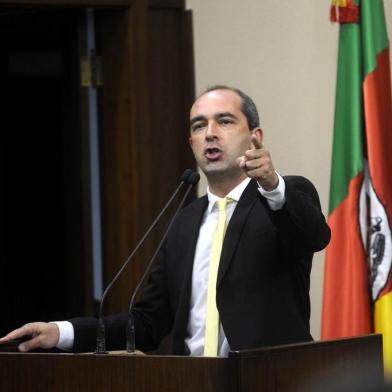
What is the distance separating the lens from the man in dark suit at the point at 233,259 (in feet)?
8.79

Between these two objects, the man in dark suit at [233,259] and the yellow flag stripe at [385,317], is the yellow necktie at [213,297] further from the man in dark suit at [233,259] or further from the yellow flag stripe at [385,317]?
the yellow flag stripe at [385,317]

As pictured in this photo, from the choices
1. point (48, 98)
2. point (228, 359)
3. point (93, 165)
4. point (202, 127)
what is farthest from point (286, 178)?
point (48, 98)

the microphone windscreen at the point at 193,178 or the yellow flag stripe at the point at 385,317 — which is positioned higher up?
the microphone windscreen at the point at 193,178

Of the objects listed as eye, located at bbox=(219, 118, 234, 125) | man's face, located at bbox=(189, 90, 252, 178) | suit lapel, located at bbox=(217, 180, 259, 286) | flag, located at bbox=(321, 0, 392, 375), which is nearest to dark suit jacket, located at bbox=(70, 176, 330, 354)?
suit lapel, located at bbox=(217, 180, 259, 286)

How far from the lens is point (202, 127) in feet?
10.3

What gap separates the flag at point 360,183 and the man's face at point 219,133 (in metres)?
0.82

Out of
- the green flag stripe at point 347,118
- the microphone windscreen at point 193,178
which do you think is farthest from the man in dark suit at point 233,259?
the green flag stripe at point 347,118

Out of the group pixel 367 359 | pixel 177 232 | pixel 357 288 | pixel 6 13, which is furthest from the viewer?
pixel 6 13

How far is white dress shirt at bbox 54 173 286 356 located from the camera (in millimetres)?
2652

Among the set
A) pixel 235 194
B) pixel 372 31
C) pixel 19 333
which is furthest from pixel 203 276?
pixel 372 31

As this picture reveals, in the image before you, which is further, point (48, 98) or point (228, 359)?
point (48, 98)

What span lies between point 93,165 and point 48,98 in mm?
1739

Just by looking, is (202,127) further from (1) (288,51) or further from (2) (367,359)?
(1) (288,51)

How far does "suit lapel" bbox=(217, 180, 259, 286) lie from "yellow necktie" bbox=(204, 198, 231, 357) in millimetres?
42
